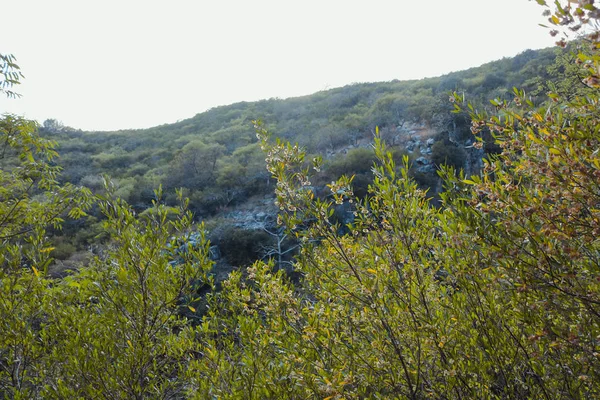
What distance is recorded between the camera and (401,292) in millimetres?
2633

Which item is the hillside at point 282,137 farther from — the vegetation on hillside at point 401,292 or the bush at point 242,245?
the vegetation on hillside at point 401,292

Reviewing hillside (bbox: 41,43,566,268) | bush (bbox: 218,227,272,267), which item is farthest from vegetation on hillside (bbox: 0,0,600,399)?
bush (bbox: 218,227,272,267)

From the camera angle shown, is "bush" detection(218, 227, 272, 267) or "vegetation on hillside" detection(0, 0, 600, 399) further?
"bush" detection(218, 227, 272, 267)

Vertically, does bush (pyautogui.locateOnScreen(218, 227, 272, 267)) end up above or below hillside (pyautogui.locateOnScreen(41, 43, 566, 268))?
below

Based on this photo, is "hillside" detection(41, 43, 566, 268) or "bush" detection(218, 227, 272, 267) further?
"hillside" detection(41, 43, 566, 268)

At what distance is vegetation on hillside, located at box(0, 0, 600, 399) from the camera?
1.88m

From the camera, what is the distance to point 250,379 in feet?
9.43

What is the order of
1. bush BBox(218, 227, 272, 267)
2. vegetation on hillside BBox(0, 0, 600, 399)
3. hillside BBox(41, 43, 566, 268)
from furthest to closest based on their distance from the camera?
hillside BBox(41, 43, 566, 268) < bush BBox(218, 227, 272, 267) < vegetation on hillside BBox(0, 0, 600, 399)

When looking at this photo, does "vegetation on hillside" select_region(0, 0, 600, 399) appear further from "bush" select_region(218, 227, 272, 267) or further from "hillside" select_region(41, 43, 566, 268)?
"bush" select_region(218, 227, 272, 267)

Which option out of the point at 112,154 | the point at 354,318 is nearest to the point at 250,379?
the point at 354,318

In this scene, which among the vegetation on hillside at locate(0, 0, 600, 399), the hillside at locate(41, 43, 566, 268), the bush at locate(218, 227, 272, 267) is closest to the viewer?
the vegetation on hillside at locate(0, 0, 600, 399)

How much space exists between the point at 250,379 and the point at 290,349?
0.36 metres

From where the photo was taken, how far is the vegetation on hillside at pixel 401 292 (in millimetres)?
1878

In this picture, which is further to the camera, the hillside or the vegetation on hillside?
the hillside
